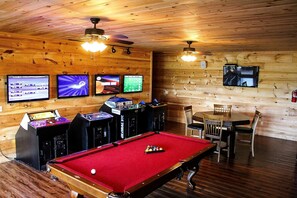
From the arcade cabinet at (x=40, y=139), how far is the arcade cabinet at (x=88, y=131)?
510 millimetres

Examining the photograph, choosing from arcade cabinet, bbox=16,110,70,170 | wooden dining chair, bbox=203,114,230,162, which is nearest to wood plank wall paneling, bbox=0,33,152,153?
arcade cabinet, bbox=16,110,70,170

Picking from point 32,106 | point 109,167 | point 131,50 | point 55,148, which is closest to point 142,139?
point 109,167

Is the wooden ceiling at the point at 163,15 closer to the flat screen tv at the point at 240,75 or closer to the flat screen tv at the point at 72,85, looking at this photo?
the flat screen tv at the point at 72,85

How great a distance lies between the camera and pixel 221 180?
4176mm

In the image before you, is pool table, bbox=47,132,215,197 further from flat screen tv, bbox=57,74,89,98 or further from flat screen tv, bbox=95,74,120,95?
flat screen tv, bbox=95,74,120,95

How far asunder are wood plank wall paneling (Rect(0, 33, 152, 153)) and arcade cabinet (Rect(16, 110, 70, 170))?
316 mm

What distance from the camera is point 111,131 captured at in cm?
605

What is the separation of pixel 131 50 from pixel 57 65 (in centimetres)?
247

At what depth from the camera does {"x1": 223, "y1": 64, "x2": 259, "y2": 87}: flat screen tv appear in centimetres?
725

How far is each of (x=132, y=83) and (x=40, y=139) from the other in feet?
11.6

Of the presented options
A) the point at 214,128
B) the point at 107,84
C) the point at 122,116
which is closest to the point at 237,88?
the point at 214,128

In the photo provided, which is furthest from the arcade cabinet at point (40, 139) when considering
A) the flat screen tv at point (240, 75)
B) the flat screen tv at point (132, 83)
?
the flat screen tv at point (240, 75)

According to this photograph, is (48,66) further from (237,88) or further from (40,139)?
(237,88)

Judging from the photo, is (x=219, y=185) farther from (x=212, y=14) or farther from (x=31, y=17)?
(x=31, y=17)
